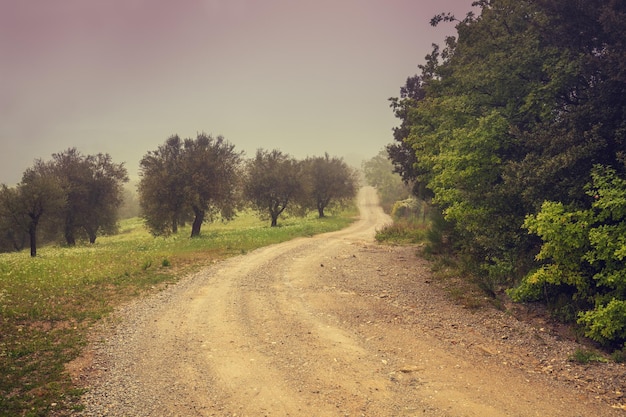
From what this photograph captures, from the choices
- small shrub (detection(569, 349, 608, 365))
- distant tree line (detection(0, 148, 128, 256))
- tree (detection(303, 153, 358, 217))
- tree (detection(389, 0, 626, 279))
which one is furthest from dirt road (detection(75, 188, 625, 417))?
tree (detection(303, 153, 358, 217))

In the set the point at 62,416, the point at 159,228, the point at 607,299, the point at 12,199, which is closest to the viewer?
the point at 62,416

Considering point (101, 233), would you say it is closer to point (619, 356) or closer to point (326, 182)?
point (326, 182)

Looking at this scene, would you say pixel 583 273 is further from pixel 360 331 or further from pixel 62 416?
pixel 62 416

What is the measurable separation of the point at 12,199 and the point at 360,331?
34450mm

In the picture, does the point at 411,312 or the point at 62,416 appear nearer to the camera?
the point at 62,416

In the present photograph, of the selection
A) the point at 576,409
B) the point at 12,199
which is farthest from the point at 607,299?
the point at 12,199

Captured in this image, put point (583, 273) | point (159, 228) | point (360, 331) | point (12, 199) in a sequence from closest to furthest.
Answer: point (583, 273)
point (360, 331)
point (12, 199)
point (159, 228)

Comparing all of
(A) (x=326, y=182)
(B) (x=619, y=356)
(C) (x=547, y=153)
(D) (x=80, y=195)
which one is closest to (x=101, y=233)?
(D) (x=80, y=195)

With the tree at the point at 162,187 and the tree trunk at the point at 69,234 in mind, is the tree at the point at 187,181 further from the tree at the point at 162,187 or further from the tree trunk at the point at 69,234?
A: the tree trunk at the point at 69,234

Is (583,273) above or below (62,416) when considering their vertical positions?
above

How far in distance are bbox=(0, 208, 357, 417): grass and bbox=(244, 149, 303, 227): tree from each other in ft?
56.8

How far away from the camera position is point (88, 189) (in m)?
41.8

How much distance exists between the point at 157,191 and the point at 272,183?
14700mm

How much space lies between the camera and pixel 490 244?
1451 cm
